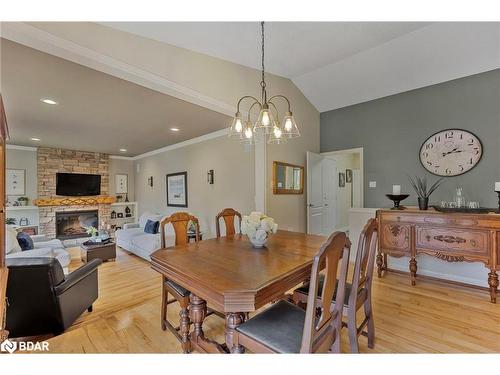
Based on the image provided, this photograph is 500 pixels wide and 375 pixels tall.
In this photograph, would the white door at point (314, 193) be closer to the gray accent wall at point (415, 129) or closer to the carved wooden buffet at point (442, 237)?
the gray accent wall at point (415, 129)

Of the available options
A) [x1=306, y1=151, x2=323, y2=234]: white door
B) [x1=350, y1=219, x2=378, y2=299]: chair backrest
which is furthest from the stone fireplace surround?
[x1=350, y1=219, x2=378, y2=299]: chair backrest

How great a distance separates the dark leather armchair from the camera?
1853 mm

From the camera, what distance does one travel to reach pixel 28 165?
5.66 metres

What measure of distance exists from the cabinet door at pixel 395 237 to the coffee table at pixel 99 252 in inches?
174

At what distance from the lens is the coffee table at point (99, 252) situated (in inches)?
162

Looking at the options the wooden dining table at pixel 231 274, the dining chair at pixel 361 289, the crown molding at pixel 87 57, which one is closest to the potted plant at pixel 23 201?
the crown molding at pixel 87 57

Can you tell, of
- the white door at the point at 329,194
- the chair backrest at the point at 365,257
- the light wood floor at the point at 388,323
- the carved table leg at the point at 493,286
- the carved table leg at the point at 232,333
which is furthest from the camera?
the white door at the point at 329,194

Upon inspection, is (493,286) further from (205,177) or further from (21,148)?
(21,148)

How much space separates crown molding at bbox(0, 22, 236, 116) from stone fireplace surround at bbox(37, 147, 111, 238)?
213 inches

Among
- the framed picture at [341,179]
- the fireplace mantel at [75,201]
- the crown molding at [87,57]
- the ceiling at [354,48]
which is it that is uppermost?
the ceiling at [354,48]
